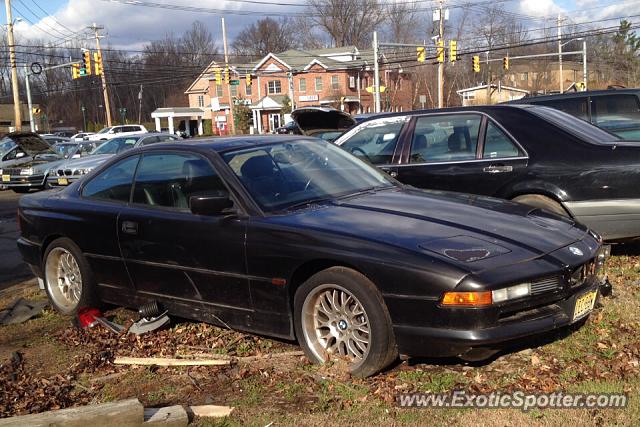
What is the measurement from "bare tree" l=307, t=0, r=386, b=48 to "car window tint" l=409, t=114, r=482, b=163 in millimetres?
81103

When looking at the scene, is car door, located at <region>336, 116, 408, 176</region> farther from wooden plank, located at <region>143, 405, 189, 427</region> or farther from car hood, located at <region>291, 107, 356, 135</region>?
wooden plank, located at <region>143, 405, 189, 427</region>

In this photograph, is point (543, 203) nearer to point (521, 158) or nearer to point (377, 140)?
point (521, 158)

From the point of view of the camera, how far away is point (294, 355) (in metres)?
4.45

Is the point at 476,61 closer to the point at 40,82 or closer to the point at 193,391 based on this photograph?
the point at 193,391

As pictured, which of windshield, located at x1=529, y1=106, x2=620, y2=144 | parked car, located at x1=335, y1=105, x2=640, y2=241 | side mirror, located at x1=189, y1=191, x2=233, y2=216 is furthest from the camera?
windshield, located at x1=529, y1=106, x2=620, y2=144

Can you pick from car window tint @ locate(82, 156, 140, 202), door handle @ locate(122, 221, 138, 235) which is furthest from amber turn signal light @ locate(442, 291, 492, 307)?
car window tint @ locate(82, 156, 140, 202)

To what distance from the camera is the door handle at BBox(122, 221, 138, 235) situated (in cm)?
505

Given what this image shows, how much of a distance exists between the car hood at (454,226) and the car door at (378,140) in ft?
7.21

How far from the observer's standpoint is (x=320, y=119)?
10.8m

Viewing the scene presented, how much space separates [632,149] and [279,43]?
94.4 m

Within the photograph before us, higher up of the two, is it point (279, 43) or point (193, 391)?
point (279, 43)

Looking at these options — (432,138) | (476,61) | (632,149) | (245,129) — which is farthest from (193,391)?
(245,129)

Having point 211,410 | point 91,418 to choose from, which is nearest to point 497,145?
point 211,410

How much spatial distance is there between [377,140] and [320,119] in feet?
11.9
